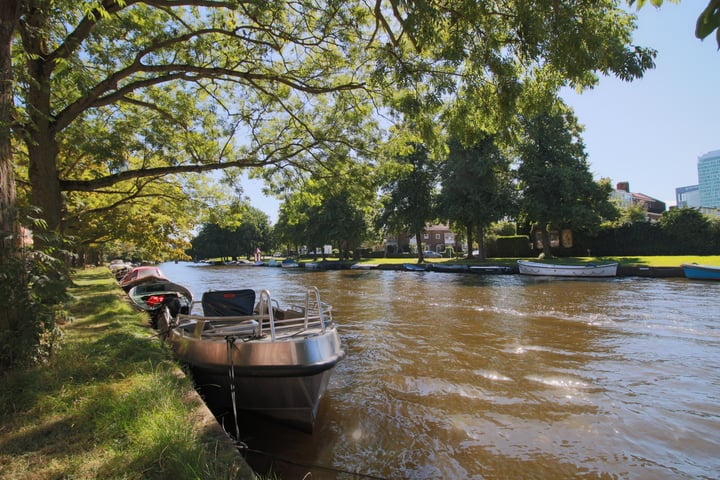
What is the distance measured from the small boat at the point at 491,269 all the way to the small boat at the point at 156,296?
986 inches

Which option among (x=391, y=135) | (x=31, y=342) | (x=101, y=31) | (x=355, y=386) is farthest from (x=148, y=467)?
(x=391, y=135)

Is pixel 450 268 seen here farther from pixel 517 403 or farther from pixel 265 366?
pixel 265 366

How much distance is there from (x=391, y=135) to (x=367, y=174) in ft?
5.09

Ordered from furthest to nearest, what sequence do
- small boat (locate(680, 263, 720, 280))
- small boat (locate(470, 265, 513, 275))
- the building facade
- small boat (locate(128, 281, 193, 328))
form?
the building facade < small boat (locate(470, 265, 513, 275)) < small boat (locate(680, 263, 720, 280)) < small boat (locate(128, 281, 193, 328))

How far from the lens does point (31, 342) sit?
489 cm

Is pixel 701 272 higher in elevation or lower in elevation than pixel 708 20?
lower

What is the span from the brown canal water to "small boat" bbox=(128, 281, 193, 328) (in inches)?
220

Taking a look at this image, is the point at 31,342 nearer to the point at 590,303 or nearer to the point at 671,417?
the point at 671,417

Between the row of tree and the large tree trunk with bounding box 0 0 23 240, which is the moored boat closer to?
the row of tree

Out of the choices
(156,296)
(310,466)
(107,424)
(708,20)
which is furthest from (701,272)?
(107,424)

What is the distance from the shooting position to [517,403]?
21.2 feet

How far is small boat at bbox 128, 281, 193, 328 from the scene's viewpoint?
40.8 feet

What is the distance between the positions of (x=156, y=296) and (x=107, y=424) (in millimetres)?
10323

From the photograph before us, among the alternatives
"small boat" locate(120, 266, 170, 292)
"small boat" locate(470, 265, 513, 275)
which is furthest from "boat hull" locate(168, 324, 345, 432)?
"small boat" locate(470, 265, 513, 275)
